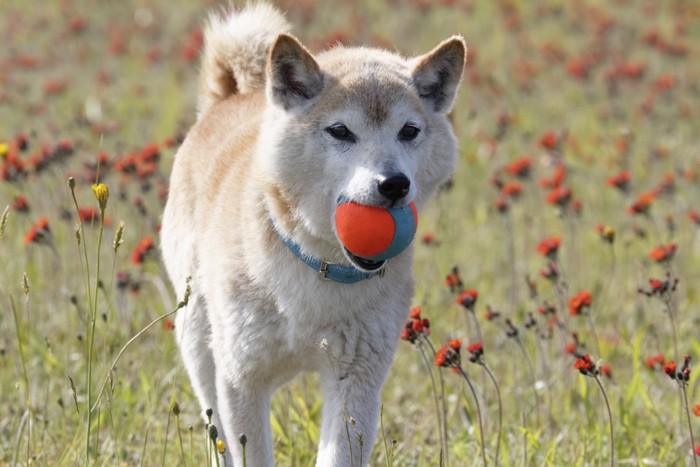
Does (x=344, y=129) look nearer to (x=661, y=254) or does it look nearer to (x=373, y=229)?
(x=373, y=229)

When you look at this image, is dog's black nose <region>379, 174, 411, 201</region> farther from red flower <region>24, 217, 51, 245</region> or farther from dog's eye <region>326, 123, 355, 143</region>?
red flower <region>24, 217, 51, 245</region>

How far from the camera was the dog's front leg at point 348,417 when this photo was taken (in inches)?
132

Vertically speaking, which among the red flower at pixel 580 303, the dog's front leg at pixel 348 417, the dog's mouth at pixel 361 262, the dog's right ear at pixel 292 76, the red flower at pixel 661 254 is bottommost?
the dog's front leg at pixel 348 417

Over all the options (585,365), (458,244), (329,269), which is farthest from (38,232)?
(458,244)

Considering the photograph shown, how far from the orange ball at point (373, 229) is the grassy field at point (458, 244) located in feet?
2.14

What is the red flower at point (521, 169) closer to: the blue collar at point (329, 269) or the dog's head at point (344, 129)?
the dog's head at point (344, 129)

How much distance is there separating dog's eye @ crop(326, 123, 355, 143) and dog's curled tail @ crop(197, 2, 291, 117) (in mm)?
1198

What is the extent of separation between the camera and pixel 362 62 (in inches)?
145

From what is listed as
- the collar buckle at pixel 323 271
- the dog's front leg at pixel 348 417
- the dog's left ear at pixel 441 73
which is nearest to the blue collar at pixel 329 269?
the collar buckle at pixel 323 271

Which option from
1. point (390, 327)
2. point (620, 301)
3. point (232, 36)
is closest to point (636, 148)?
point (620, 301)

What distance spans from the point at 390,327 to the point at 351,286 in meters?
0.21

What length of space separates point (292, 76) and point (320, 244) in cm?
63

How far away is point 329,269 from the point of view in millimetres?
3545

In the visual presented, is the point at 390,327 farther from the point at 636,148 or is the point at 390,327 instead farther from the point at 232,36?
the point at 636,148
